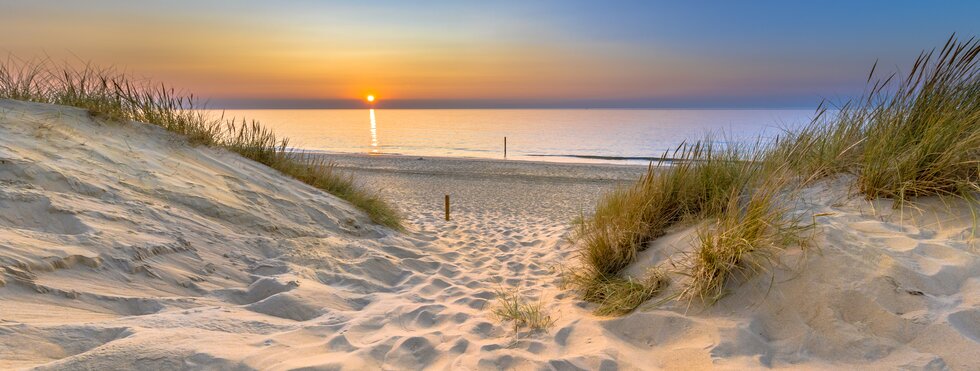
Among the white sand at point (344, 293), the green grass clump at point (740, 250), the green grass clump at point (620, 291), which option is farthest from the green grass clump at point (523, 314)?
the green grass clump at point (740, 250)

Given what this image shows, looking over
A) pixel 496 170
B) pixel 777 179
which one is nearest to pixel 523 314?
pixel 777 179

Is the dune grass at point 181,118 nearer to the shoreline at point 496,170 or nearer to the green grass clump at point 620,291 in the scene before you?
the green grass clump at point 620,291

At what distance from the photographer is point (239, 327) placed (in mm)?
2518

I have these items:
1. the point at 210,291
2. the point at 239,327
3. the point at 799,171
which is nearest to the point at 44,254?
the point at 210,291

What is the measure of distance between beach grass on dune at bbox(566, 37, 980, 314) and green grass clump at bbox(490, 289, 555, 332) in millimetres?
397

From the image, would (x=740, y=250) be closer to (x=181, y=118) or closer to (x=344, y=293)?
(x=344, y=293)

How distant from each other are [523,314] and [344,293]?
1.35 meters

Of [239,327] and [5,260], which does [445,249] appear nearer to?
[239,327]

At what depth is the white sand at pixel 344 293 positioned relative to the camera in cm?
221

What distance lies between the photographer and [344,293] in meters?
3.53

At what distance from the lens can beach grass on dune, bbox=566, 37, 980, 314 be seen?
3.02 meters

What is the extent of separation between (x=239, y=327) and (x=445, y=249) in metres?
3.08

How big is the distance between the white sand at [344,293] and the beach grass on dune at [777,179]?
158 millimetres

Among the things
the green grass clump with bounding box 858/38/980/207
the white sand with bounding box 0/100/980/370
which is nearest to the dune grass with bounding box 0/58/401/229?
the white sand with bounding box 0/100/980/370
